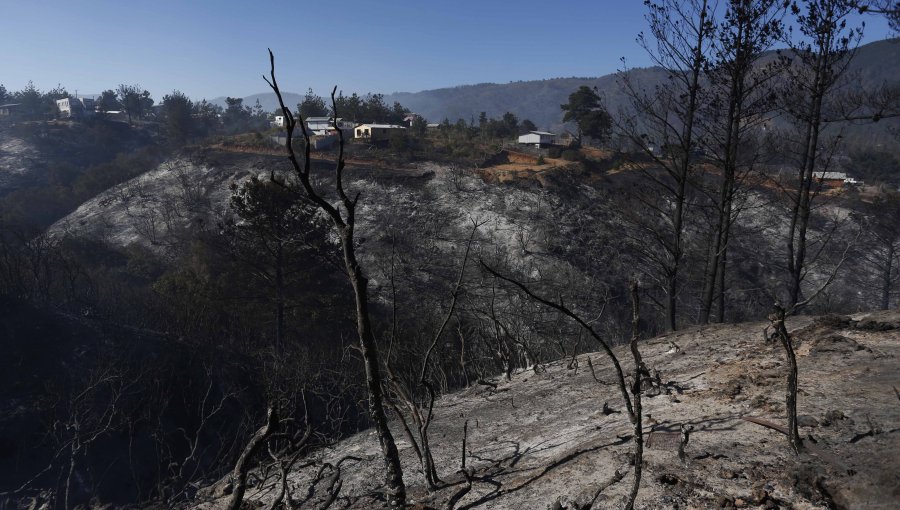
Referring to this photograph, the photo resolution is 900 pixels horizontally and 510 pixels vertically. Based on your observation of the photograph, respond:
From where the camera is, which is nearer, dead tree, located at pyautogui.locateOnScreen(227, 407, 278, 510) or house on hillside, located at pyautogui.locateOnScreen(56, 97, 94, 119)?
dead tree, located at pyautogui.locateOnScreen(227, 407, 278, 510)

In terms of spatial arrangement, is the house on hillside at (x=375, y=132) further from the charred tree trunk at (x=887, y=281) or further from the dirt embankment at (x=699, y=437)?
the dirt embankment at (x=699, y=437)

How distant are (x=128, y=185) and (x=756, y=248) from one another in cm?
3782

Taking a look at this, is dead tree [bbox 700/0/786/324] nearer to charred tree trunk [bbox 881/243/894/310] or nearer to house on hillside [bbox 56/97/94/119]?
charred tree trunk [bbox 881/243/894/310]

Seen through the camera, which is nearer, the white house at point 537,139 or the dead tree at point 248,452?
the dead tree at point 248,452

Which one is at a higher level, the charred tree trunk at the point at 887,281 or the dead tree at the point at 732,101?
the dead tree at the point at 732,101

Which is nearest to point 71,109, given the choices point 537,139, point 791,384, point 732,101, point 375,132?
point 375,132

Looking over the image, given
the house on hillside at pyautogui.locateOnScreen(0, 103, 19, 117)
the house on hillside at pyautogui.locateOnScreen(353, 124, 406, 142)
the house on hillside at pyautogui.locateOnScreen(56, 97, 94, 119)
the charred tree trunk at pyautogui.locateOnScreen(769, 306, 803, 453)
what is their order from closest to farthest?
the charred tree trunk at pyautogui.locateOnScreen(769, 306, 803, 453) < the house on hillside at pyautogui.locateOnScreen(353, 124, 406, 142) < the house on hillside at pyautogui.locateOnScreen(0, 103, 19, 117) < the house on hillside at pyautogui.locateOnScreen(56, 97, 94, 119)

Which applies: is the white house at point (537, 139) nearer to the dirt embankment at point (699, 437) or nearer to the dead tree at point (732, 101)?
the dead tree at point (732, 101)

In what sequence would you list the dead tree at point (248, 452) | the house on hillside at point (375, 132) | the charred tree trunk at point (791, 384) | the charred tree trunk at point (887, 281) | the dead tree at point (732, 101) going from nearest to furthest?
the dead tree at point (248, 452) → the charred tree trunk at point (791, 384) → the dead tree at point (732, 101) → the charred tree trunk at point (887, 281) → the house on hillside at point (375, 132)

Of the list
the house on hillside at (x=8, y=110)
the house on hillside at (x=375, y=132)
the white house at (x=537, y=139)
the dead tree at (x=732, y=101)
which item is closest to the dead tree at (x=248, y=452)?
the dead tree at (x=732, y=101)

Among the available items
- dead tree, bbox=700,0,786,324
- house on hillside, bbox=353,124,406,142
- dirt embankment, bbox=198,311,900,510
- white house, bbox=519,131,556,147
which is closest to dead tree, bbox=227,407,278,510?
dirt embankment, bbox=198,311,900,510

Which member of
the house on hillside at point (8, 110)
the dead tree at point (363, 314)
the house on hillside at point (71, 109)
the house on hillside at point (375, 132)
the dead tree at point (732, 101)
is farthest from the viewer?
the house on hillside at point (71, 109)

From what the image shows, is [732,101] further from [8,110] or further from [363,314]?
[8,110]

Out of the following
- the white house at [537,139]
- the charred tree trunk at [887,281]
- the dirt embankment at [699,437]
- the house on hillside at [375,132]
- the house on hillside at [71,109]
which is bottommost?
the charred tree trunk at [887,281]
